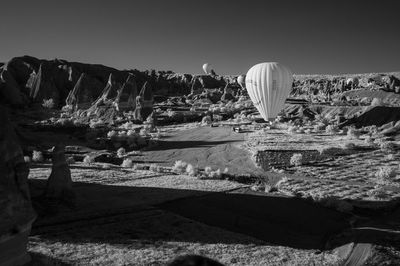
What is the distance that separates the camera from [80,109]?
101 m

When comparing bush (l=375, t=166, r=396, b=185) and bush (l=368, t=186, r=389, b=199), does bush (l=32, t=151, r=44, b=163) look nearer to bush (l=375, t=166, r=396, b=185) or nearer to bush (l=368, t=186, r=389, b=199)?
bush (l=368, t=186, r=389, b=199)

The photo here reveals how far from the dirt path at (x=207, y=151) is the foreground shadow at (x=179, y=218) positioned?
1398 cm

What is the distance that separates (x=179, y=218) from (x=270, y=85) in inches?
1331

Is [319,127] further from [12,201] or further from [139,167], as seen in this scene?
[12,201]

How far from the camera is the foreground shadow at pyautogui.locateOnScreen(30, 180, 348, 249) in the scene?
2267cm

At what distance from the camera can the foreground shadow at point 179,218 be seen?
74.4 feet

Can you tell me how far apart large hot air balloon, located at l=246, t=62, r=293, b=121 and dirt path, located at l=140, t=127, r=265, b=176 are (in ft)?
24.4

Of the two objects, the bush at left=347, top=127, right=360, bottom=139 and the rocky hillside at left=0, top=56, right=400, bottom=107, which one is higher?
the rocky hillside at left=0, top=56, right=400, bottom=107

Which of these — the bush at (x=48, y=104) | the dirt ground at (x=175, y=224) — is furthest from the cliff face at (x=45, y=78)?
the dirt ground at (x=175, y=224)

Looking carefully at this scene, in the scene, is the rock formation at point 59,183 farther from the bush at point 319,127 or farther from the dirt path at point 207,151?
the bush at point 319,127

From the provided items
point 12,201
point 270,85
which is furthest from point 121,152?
point 12,201

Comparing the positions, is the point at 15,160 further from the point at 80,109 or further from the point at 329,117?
the point at 80,109

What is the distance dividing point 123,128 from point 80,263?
6249 centimetres

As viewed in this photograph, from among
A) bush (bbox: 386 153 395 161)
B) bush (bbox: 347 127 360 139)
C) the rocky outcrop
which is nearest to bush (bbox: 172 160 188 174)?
bush (bbox: 386 153 395 161)
